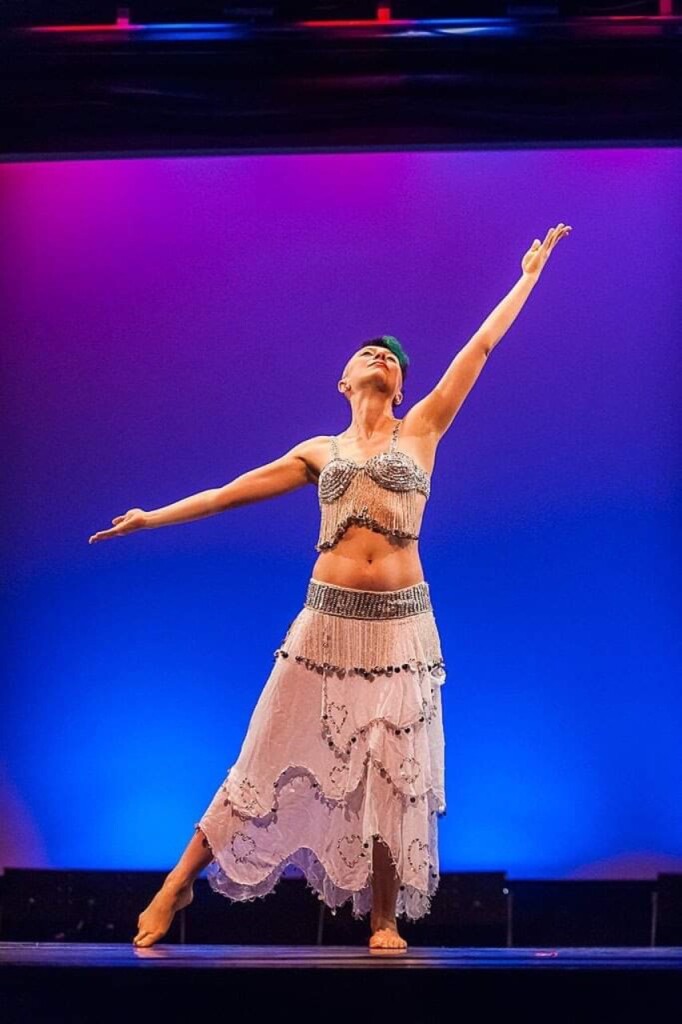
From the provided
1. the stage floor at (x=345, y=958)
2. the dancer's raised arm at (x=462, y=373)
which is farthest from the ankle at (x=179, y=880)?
the dancer's raised arm at (x=462, y=373)

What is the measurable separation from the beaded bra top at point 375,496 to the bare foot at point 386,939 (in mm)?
979

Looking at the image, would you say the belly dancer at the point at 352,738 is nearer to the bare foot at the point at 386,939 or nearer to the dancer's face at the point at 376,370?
the bare foot at the point at 386,939

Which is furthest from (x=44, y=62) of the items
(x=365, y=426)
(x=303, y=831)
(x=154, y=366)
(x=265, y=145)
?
(x=303, y=831)

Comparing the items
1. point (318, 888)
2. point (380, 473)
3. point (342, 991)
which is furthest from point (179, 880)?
point (380, 473)

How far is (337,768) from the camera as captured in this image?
3.27 metres

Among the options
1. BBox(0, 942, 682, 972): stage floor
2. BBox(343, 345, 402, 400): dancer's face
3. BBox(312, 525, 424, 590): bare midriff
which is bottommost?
BBox(0, 942, 682, 972): stage floor

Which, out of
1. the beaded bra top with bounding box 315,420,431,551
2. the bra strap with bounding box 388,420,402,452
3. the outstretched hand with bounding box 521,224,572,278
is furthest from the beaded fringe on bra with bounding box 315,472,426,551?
the outstretched hand with bounding box 521,224,572,278

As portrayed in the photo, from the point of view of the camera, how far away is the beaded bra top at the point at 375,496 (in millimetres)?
3375

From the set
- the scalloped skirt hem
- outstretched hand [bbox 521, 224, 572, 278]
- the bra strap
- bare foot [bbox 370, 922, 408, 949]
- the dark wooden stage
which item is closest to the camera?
the dark wooden stage

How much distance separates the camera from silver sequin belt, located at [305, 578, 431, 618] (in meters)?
3.34

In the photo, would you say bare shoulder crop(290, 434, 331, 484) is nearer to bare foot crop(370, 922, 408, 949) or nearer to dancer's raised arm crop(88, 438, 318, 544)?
dancer's raised arm crop(88, 438, 318, 544)

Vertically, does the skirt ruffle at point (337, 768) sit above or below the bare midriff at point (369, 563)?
below

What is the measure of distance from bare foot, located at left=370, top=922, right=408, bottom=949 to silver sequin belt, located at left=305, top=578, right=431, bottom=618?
2.56 feet

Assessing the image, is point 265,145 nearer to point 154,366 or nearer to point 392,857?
point 154,366
